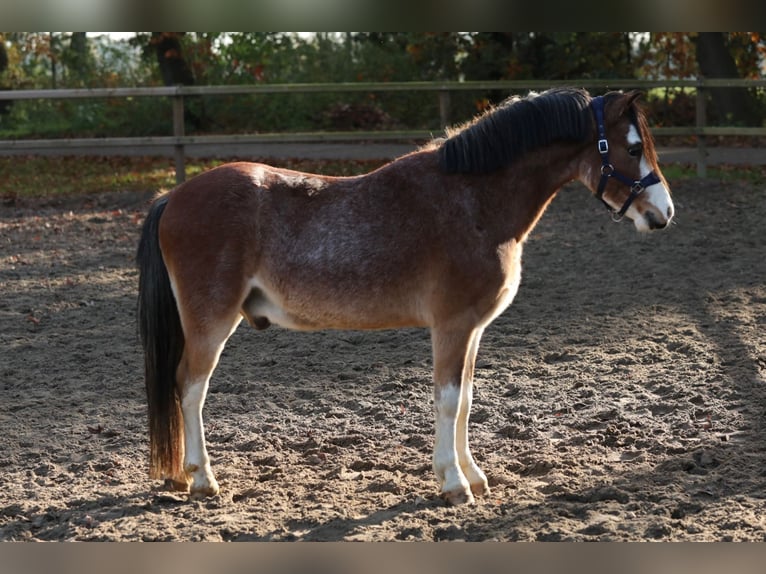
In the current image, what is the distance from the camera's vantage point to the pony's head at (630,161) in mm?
4371

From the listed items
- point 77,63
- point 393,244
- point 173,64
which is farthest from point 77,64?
point 393,244

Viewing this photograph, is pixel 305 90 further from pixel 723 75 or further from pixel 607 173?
pixel 607 173

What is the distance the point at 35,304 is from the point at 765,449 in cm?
590

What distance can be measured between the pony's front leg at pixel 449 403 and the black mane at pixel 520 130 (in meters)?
0.80

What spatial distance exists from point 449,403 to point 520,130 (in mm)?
1305

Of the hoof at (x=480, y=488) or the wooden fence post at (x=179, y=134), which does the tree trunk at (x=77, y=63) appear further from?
the hoof at (x=480, y=488)

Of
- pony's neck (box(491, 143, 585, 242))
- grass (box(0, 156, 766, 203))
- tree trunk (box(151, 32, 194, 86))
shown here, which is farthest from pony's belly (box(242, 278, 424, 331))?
tree trunk (box(151, 32, 194, 86))

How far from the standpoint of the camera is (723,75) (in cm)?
1573

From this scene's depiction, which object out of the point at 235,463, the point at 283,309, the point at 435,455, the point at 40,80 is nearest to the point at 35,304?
the point at 235,463

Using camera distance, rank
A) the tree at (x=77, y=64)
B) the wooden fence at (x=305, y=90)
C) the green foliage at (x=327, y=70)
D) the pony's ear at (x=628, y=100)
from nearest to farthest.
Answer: the pony's ear at (x=628, y=100) → the wooden fence at (x=305, y=90) → the green foliage at (x=327, y=70) → the tree at (x=77, y=64)

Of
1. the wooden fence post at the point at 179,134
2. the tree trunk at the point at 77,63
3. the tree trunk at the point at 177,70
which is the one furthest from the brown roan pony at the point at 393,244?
the tree trunk at the point at 77,63

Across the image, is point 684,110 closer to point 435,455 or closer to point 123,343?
point 123,343

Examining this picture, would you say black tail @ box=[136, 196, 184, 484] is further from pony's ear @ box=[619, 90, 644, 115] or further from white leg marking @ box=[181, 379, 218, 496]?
pony's ear @ box=[619, 90, 644, 115]

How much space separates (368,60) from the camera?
67.6ft
